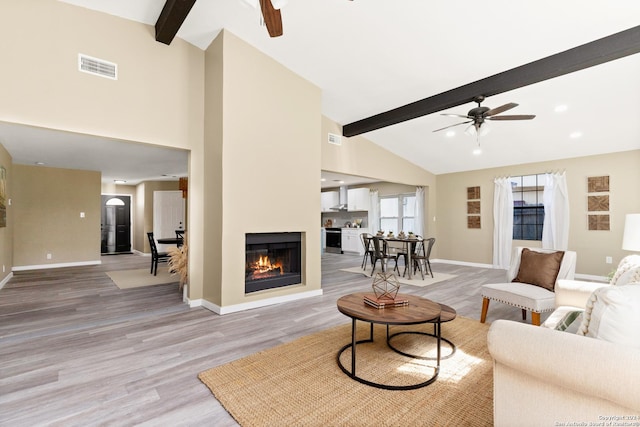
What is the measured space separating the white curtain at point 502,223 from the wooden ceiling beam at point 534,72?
3.83 metres

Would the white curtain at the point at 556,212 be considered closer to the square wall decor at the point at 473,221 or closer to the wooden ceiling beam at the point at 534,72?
the square wall decor at the point at 473,221

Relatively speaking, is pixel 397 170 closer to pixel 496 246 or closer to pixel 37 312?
pixel 496 246

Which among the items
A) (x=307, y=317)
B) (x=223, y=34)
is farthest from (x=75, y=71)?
(x=307, y=317)

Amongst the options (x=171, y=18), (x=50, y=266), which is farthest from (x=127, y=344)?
(x=50, y=266)

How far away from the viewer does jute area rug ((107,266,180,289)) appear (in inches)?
222

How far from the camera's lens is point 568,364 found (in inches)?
50.4

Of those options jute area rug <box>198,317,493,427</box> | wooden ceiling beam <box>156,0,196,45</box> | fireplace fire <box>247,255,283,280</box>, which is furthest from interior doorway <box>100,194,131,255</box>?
jute area rug <box>198,317,493,427</box>

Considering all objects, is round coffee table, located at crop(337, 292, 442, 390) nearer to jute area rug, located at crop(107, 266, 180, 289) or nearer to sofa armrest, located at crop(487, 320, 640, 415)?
sofa armrest, located at crop(487, 320, 640, 415)

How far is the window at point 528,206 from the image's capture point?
23.7 ft

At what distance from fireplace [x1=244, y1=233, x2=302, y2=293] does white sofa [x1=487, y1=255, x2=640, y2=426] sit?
334 centimetres

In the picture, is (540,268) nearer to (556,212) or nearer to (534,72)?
(534,72)

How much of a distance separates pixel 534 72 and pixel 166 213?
1031cm

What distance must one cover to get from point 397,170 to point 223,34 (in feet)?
16.8

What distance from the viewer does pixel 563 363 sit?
1290mm
